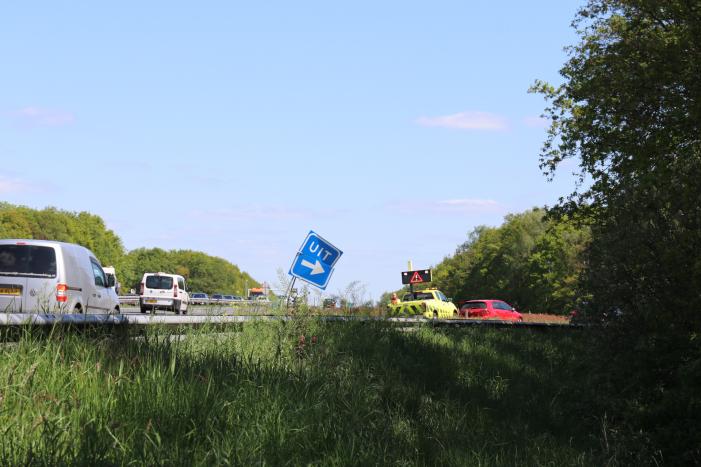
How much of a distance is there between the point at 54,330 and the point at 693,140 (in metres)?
23.1

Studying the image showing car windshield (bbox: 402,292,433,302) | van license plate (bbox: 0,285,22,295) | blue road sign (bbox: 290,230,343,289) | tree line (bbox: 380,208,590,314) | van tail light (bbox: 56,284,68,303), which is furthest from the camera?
tree line (bbox: 380,208,590,314)

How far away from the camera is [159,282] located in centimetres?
4188

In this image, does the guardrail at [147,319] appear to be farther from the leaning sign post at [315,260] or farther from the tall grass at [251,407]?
the leaning sign post at [315,260]

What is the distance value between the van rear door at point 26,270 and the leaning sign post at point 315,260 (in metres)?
4.12

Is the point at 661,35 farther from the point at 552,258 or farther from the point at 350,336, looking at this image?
the point at 552,258

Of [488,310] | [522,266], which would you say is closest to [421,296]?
[488,310]

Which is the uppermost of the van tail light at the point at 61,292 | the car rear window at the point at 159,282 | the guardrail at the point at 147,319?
the car rear window at the point at 159,282

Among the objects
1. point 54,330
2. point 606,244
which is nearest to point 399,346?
point 606,244

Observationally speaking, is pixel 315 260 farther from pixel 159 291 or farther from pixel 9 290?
pixel 159 291

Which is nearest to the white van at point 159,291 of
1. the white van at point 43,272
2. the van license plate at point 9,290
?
the white van at point 43,272

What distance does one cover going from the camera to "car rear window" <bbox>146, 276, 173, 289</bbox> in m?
41.8

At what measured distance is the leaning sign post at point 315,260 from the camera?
13508 millimetres

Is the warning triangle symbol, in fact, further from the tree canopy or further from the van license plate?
the tree canopy

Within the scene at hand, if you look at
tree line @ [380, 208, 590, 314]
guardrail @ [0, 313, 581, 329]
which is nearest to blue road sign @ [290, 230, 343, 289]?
guardrail @ [0, 313, 581, 329]
